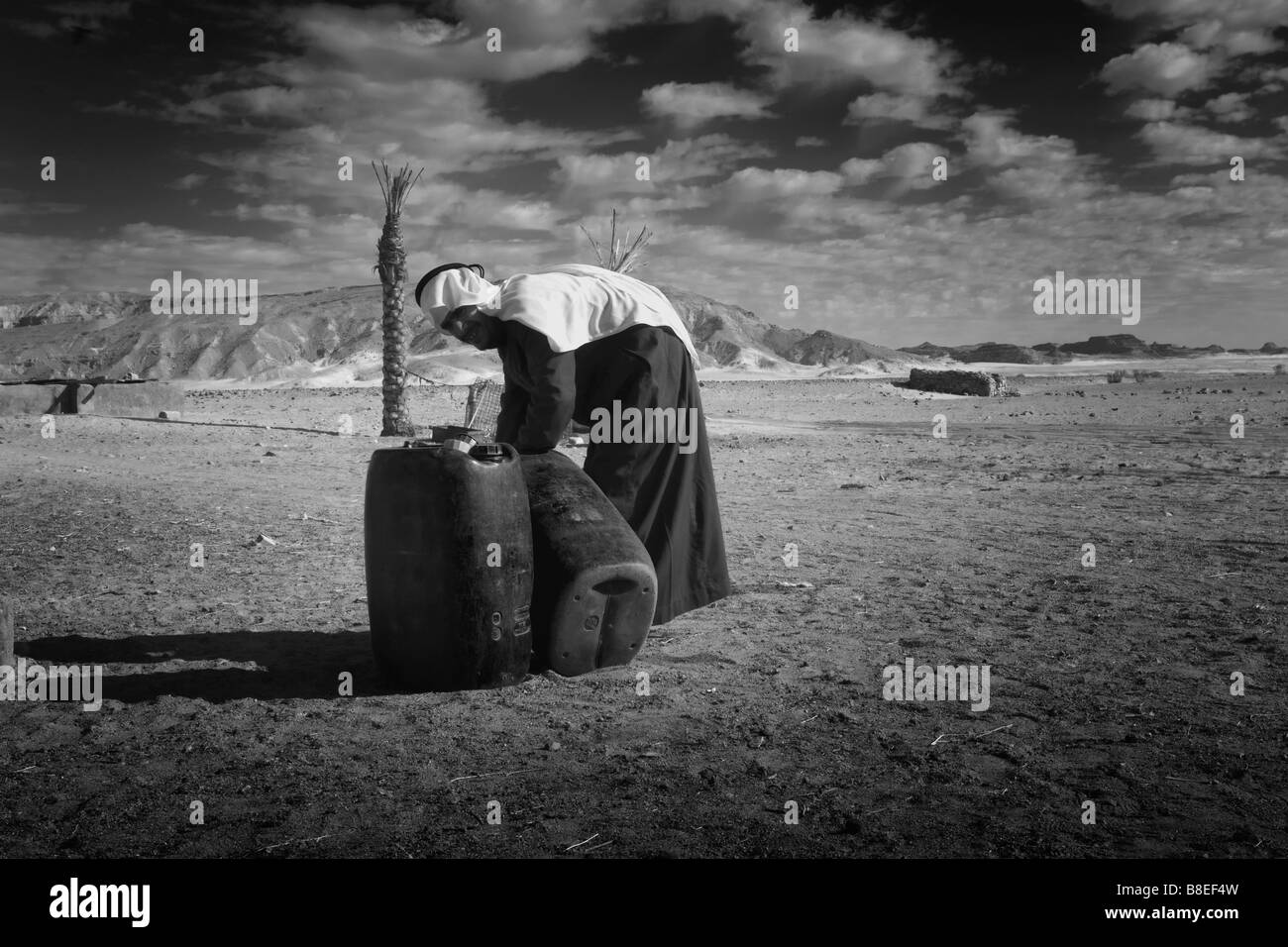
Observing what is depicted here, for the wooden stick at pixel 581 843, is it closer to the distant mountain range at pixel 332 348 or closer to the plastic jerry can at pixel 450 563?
the plastic jerry can at pixel 450 563

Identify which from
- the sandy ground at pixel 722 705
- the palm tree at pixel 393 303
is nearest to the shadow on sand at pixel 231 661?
the sandy ground at pixel 722 705

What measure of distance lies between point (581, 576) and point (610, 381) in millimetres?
1069

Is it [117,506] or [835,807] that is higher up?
[117,506]

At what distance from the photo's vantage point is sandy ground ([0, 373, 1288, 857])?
9.21 ft

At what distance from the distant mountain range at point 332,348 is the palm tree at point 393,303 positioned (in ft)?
70.6

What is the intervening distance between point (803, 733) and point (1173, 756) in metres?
1.24

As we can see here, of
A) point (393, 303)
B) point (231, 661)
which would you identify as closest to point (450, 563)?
point (231, 661)

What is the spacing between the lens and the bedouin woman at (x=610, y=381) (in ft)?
14.1

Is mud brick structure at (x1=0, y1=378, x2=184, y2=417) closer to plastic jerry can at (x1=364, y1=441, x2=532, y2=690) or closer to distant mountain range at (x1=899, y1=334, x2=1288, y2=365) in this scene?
plastic jerry can at (x1=364, y1=441, x2=532, y2=690)

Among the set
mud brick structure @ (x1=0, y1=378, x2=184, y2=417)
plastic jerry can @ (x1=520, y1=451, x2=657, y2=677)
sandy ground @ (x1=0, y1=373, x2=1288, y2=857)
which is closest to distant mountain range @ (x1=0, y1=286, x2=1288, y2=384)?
mud brick structure @ (x1=0, y1=378, x2=184, y2=417)

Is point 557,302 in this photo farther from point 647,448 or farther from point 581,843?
point 581,843

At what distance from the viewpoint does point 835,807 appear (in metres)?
2.94

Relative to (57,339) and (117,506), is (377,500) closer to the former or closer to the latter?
(117,506)

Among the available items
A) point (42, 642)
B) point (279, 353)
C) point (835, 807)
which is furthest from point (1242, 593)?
point (279, 353)
